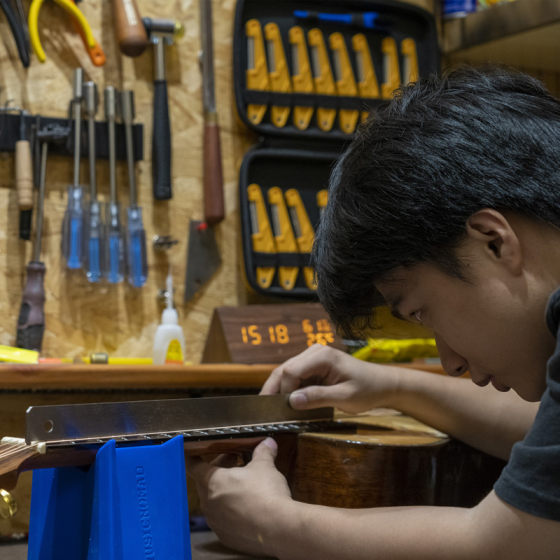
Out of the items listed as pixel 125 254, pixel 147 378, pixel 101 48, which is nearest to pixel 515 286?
pixel 147 378

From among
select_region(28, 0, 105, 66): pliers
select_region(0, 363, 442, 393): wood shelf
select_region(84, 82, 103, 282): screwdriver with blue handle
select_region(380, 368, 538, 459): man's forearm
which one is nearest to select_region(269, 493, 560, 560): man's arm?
select_region(380, 368, 538, 459): man's forearm

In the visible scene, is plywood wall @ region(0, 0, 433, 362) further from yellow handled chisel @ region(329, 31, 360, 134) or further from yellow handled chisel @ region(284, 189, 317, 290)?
yellow handled chisel @ region(329, 31, 360, 134)

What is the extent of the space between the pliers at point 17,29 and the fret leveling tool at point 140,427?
1.00 metres

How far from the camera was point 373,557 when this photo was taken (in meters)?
0.82

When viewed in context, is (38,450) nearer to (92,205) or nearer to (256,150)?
(92,205)

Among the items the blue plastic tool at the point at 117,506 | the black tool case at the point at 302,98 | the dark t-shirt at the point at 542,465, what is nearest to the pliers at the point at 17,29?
the black tool case at the point at 302,98

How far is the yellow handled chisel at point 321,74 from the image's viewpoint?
201 centimetres

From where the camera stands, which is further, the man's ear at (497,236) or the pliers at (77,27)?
the pliers at (77,27)

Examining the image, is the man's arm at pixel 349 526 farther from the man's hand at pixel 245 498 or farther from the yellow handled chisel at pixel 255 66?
the yellow handled chisel at pixel 255 66

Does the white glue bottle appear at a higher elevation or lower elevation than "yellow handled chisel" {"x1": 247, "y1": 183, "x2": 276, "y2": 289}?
lower

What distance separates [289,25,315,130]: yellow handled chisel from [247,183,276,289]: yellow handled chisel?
213 millimetres

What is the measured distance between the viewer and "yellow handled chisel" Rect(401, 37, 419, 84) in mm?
2107

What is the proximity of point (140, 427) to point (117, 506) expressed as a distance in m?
0.10

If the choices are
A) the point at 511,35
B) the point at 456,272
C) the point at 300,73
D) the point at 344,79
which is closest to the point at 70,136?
the point at 300,73
